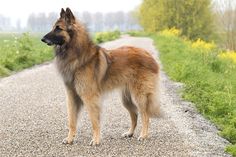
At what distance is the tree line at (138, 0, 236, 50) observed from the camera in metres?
55.8

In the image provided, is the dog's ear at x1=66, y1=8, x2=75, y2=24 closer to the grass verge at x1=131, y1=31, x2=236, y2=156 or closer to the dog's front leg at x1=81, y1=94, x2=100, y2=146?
the dog's front leg at x1=81, y1=94, x2=100, y2=146

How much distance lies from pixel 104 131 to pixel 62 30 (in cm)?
221

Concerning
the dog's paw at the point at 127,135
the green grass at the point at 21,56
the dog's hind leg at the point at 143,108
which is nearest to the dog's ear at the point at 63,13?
the dog's hind leg at the point at 143,108

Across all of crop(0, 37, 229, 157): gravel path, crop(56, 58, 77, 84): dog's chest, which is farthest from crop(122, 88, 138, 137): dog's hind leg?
crop(56, 58, 77, 84): dog's chest

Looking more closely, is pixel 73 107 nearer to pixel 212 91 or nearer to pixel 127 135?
pixel 127 135

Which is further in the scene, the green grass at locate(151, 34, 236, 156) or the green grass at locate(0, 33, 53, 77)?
the green grass at locate(0, 33, 53, 77)

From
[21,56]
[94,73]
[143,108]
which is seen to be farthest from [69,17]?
[21,56]

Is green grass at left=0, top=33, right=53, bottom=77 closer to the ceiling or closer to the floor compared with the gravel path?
closer to the floor

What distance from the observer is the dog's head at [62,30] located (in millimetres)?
8258

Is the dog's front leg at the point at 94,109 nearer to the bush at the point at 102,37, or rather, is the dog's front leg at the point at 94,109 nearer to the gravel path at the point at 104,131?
the gravel path at the point at 104,131

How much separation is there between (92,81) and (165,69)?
38.3 ft

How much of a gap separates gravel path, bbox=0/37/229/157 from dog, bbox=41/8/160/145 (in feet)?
0.96

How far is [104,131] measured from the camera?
9445 mm

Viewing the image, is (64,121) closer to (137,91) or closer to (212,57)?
(137,91)
